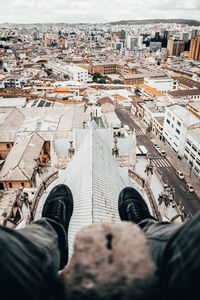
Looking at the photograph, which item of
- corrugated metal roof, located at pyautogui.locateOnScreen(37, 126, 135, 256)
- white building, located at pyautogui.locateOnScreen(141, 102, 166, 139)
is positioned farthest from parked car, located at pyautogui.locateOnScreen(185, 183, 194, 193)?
corrugated metal roof, located at pyautogui.locateOnScreen(37, 126, 135, 256)

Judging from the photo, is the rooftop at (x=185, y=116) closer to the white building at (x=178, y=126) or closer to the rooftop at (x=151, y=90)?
the white building at (x=178, y=126)

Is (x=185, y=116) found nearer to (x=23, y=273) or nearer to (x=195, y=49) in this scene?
(x=23, y=273)

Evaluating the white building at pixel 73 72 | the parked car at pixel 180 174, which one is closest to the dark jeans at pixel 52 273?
the parked car at pixel 180 174

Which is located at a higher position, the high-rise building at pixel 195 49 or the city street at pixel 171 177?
the high-rise building at pixel 195 49

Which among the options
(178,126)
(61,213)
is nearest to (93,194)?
(61,213)

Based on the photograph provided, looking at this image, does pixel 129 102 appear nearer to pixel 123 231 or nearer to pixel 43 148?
pixel 43 148

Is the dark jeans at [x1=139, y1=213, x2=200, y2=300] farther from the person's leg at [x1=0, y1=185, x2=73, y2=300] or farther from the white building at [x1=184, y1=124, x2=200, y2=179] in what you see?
the white building at [x1=184, y1=124, x2=200, y2=179]
